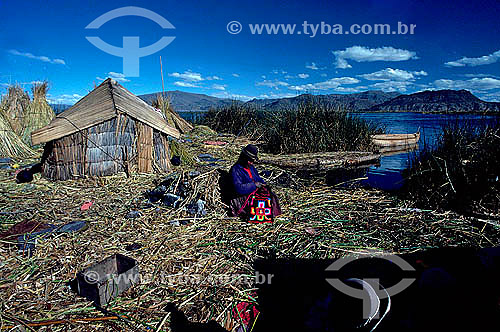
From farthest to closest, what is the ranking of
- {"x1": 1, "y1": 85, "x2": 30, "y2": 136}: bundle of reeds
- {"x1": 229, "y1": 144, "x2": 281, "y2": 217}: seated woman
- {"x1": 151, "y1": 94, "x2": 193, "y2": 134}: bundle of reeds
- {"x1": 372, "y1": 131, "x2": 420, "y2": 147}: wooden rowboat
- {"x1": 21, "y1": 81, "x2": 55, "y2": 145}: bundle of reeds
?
{"x1": 372, "y1": 131, "x2": 420, "y2": 147}: wooden rowboat < {"x1": 151, "y1": 94, "x2": 193, "y2": 134}: bundle of reeds < {"x1": 21, "y1": 81, "x2": 55, "y2": 145}: bundle of reeds < {"x1": 1, "y1": 85, "x2": 30, "y2": 136}: bundle of reeds < {"x1": 229, "y1": 144, "x2": 281, "y2": 217}: seated woman

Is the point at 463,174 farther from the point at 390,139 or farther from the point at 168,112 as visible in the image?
the point at 168,112

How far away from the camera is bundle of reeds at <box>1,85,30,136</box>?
855 cm

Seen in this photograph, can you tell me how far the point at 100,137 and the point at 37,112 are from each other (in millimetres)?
6068

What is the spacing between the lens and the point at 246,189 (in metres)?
3.70

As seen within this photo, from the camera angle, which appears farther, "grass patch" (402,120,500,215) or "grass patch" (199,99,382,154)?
"grass patch" (199,99,382,154)

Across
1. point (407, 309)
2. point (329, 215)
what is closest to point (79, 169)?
point (329, 215)

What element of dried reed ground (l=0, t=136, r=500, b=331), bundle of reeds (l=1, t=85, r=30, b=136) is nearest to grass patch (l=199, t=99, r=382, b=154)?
dried reed ground (l=0, t=136, r=500, b=331)

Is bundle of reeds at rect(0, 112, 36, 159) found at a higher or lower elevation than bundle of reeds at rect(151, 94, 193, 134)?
lower

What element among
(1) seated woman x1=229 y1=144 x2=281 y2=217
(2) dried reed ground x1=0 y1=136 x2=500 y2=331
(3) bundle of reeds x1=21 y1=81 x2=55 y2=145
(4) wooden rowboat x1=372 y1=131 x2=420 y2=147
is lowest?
(2) dried reed ground x1=0 y1=136 x2=500 y2=331

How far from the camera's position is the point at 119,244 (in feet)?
9.62

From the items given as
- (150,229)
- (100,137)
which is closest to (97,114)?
(100,137)

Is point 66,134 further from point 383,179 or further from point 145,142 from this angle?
point 383,179

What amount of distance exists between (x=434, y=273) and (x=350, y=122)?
29.2ft

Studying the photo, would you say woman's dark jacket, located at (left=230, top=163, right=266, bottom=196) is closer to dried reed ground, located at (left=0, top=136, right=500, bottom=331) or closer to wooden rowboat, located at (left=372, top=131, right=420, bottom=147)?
dried reed ground, located at (left=0, top=136, right=500, bottom=331)
